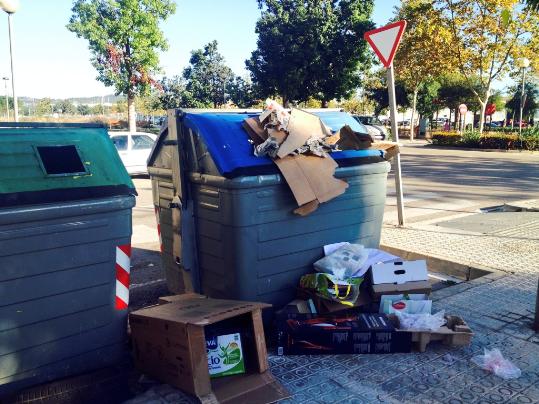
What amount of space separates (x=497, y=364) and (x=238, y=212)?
1937 millimetres

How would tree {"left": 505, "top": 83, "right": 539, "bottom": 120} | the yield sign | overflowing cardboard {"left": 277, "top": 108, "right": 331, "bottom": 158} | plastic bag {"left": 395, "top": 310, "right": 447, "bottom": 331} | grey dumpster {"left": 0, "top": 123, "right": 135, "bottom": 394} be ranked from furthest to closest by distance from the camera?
tree {"left": 505, "top": 83, "right": 539, "bottom": 120}, the yield sign, overflowing cardboard {"left": 277, "top": 108, "right": 331, "bottom": 158}, plastic bag {"left": 395, "top": 310, "right": 447, "bottom": 331}, grey dumpster {"left": 0, "top": 123, "right": 135, "bottom": 394}

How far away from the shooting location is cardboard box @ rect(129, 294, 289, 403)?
2.67m

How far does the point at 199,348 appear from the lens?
2.68m

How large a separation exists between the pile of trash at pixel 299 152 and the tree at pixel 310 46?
2562cm

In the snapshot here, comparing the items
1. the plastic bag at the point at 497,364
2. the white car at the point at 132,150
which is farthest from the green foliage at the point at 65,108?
the plastic bag at the point at 497,364

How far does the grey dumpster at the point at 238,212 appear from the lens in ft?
11.1

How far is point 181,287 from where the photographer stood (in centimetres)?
411

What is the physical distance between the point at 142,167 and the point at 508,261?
10.3 metres

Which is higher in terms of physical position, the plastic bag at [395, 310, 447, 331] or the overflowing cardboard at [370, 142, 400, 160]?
the overflowing cardboard at [370, 142, 400, 160]

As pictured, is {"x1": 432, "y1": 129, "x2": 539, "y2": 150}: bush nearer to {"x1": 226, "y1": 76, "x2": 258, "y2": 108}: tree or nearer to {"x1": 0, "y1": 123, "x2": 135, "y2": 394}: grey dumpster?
{"x1": 226, "y1": 76, "x2": 258, "y2": 108}: tree

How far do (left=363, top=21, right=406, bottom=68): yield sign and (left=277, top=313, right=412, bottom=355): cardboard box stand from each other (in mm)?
4047

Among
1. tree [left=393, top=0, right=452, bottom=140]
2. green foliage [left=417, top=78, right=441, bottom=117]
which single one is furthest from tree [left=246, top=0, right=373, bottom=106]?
green foliage [left=417, top=78, right=441, bottom=117]

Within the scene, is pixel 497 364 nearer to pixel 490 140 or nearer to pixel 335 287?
pixel 335 287

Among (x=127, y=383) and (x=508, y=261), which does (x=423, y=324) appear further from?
(x=508, y=261)
